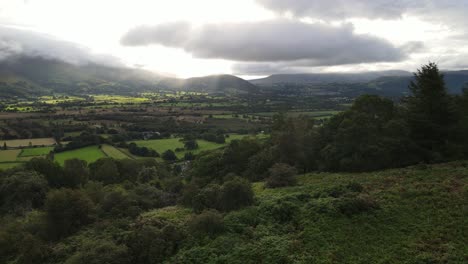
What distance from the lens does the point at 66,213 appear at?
78.6ft

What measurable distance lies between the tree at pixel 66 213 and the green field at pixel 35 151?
55.1 m

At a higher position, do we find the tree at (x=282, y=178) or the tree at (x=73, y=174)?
the tree at (x=282, y=178)

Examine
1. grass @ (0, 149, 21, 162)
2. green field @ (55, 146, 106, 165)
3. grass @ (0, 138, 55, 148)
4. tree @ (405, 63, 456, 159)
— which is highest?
tree @ (405, 63, 456, 159)

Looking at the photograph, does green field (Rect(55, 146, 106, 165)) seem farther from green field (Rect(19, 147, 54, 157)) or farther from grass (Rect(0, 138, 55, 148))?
grass (Rect(0, 138, 55, 148))

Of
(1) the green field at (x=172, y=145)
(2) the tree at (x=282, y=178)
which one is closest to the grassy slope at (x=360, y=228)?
(2) the tree at (x=282, y=178)

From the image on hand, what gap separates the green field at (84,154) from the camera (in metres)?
70.2

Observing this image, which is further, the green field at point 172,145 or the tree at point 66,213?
the green field at point 172,145

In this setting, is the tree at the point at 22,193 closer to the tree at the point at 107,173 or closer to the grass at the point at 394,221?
the tree at the point at 107,173

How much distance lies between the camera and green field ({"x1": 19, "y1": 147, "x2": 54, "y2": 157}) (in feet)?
233

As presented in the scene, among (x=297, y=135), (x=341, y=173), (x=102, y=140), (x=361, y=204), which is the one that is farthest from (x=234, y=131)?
(x=361, y=204)

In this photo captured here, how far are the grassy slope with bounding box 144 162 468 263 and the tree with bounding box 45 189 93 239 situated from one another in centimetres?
707

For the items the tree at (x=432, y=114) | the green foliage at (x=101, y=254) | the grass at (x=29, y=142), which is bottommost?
the grass at (x=29, y=142)

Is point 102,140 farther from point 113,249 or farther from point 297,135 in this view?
point 113,249

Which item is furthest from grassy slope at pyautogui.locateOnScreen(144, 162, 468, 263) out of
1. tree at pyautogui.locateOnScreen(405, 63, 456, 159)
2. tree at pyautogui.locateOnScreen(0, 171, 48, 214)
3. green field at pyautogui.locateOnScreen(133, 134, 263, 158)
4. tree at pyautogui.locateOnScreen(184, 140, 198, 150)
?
tree at pyautogui.locateOnScreen(184, 140, 198, 150)
